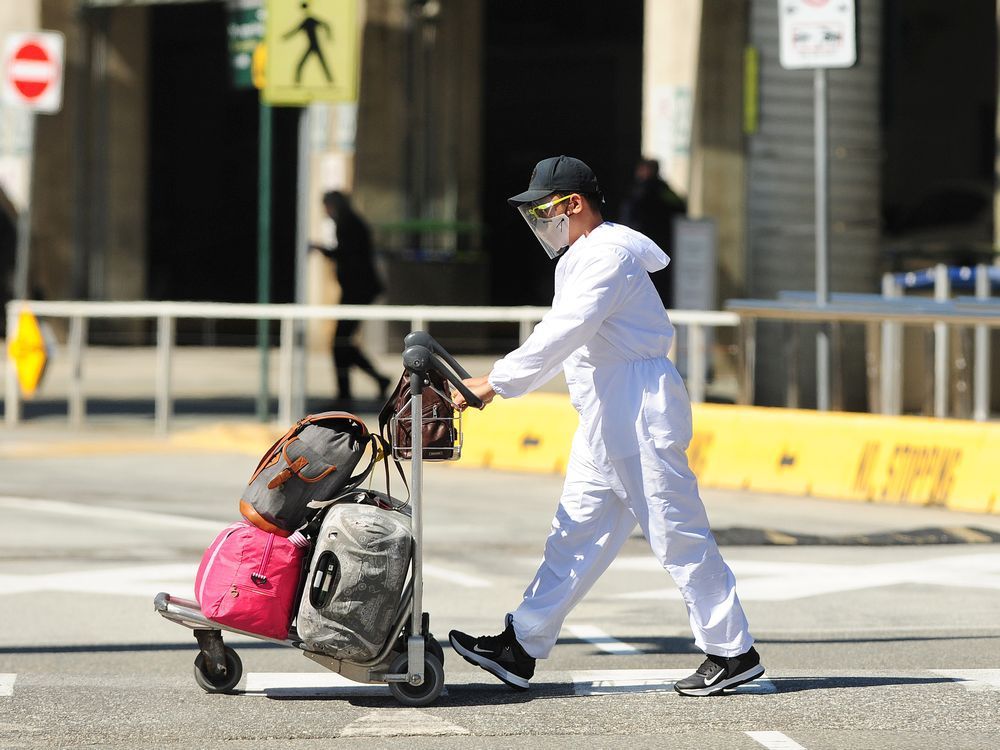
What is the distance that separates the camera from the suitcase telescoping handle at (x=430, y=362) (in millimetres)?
6152

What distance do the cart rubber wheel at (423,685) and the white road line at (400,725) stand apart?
54 millimetres

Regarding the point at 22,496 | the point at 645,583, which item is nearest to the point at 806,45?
the point at 645,583

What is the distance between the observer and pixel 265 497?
6.23 metres

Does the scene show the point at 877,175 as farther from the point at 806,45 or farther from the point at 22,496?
the point at 22,496

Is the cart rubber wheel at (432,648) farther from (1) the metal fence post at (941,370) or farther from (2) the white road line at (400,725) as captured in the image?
(1) the metal fence post at (941,370)

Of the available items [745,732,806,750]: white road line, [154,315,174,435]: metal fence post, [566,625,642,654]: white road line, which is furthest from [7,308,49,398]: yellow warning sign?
[745,732,806,750]: white road line

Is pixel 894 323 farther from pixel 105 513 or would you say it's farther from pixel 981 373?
pixel 105 513

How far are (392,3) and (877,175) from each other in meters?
11.5

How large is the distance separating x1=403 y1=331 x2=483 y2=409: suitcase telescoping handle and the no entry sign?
10439 mm

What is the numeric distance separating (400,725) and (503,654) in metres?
0.62

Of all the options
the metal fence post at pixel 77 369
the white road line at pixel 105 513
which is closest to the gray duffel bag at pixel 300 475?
the white road line at pixel 105 513

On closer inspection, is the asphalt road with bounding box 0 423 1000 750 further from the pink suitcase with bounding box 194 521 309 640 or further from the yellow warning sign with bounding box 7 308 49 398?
the yellow warning sign with bounding box 7 308 49 398

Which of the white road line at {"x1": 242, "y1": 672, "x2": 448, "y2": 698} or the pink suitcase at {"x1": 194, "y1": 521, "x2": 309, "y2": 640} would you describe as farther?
the white road line at {"x1": 242, "y1": 672, "x2": 448, "y2": 698}

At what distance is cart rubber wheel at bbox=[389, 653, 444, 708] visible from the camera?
20.6 feet
